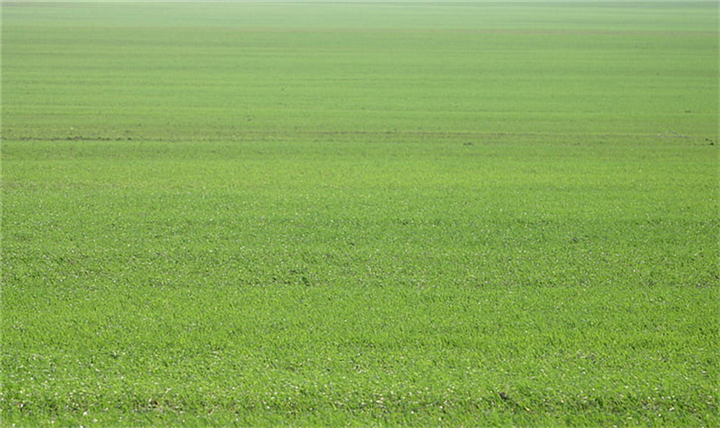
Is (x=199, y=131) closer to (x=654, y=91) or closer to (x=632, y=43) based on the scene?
(x=654, y=91)

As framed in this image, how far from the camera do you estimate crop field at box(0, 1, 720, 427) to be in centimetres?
580

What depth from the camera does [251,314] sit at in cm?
723

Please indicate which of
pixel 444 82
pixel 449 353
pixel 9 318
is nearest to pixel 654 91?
pixel 444 82

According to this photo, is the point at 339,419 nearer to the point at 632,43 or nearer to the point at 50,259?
the point at 50,259

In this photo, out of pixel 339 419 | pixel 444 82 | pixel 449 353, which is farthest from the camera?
pixel 444 82

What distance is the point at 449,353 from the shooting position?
6.48 m

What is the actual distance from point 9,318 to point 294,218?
417 cm

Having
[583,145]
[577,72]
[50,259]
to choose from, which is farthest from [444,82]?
[50,259]

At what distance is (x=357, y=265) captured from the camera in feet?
28.1

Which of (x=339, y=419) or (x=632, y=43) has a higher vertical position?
(x=632, y=43)

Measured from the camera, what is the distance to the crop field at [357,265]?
5.80m

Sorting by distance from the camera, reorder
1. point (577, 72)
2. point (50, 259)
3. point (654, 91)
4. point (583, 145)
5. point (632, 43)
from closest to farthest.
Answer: point (50, 259)
point (583, 145)
point (654, 91)
point (577, 72)
point (632, 43)

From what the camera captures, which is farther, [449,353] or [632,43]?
[632,43]

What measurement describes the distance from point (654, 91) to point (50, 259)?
22251mm
